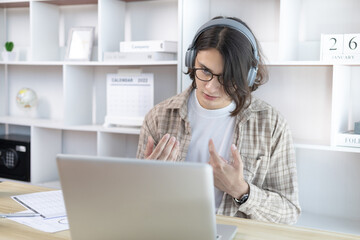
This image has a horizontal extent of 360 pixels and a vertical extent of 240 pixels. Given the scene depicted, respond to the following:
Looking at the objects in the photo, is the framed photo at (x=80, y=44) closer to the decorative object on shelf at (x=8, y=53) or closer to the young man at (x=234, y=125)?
the decorative object on shelf at (x=8, y=53)

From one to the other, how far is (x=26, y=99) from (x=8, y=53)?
0.32 meters

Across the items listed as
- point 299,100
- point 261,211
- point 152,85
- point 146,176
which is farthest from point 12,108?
point 146,176

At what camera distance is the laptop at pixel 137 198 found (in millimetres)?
979

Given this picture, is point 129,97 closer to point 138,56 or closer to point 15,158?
point 138,56

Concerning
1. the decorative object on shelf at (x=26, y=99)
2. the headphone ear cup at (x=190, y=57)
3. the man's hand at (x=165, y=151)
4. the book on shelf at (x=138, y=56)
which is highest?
the book on shelf at (x=138, y=56)

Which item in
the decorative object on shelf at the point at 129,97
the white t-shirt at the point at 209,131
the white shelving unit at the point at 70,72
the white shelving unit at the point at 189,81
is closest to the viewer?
the white t-shirt at the point at 209,131

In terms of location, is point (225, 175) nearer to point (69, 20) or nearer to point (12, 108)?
point (69, 20)

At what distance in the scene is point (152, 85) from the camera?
274cm

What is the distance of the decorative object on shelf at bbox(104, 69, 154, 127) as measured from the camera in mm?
2758

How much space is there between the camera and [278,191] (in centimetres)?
193

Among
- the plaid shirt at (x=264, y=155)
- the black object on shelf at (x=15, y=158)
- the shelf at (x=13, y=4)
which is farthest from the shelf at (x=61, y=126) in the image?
the shelf at (x=13, y=4)

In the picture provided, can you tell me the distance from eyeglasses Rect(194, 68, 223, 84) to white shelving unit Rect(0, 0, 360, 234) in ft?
1.73

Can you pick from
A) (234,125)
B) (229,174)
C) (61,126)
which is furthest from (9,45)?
(229,174)

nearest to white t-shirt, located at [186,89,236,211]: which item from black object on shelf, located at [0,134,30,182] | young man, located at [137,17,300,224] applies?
young man, located at [137,17,300,224]
